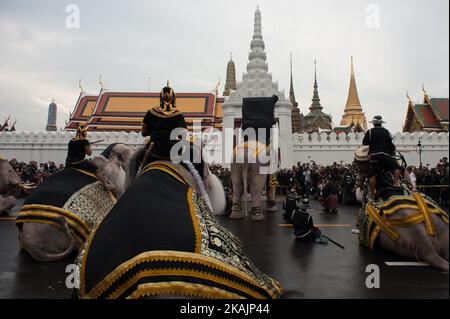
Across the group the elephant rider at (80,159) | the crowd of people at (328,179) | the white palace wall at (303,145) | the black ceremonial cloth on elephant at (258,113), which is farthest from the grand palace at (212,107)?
the elephant rider at (80,159)

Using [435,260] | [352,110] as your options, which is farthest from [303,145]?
[352,110]

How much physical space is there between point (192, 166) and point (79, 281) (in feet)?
4.08

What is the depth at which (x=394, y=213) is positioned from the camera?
12.8ft

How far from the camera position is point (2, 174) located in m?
7.69

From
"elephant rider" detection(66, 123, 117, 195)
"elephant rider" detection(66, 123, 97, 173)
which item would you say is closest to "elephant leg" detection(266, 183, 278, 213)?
"elephant rider" detection(66, 123, 117, 195)

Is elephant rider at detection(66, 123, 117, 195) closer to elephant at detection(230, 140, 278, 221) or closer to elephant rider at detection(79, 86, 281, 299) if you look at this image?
elephant rider at detection(79, 86, 281, 299)

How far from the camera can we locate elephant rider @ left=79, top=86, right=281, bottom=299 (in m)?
1.58

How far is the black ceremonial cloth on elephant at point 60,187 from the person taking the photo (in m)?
4.30

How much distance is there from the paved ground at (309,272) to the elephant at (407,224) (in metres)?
0.17

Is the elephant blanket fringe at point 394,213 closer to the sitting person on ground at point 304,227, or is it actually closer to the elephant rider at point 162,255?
the sitting person on ground at point 304,227

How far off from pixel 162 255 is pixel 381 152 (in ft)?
11.1

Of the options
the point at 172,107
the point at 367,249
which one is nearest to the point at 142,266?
the point at 172,107

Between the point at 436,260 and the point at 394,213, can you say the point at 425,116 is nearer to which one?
the point at 394,213
